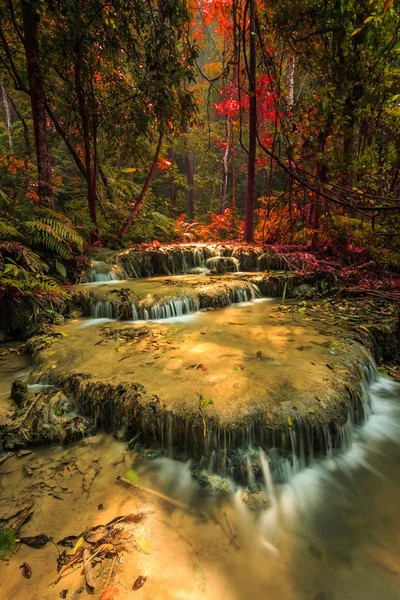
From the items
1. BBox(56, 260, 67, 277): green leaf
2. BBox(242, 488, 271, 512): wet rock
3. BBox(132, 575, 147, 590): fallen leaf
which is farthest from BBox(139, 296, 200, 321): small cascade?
BBox(132, 575, 147, 590): fallen leaf

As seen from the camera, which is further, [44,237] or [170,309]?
[44,237]

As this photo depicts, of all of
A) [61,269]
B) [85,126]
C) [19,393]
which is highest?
[85,126]

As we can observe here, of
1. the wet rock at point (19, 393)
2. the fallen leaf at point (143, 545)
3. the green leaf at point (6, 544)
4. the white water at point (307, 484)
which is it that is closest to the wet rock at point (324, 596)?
the white water at point (307, 484)

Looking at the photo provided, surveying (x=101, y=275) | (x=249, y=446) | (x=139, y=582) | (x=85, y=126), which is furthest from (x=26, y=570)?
(x=85, y=126)

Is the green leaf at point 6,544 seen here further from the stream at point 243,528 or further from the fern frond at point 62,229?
the fern frond at point 62,229

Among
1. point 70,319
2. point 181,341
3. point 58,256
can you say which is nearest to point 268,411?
point 181,341

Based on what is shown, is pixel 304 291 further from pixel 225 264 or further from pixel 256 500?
pixel 256 500

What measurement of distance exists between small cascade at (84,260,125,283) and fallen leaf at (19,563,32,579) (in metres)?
6.41

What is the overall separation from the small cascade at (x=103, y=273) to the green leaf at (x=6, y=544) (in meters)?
6.15

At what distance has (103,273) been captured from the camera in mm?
8000

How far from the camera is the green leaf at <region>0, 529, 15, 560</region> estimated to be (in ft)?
6.66

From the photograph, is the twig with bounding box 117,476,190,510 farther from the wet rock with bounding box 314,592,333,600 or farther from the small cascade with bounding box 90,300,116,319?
the small cascade with bounding box 90,300,116,319

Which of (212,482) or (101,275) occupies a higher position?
(101,275)

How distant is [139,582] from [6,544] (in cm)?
101
